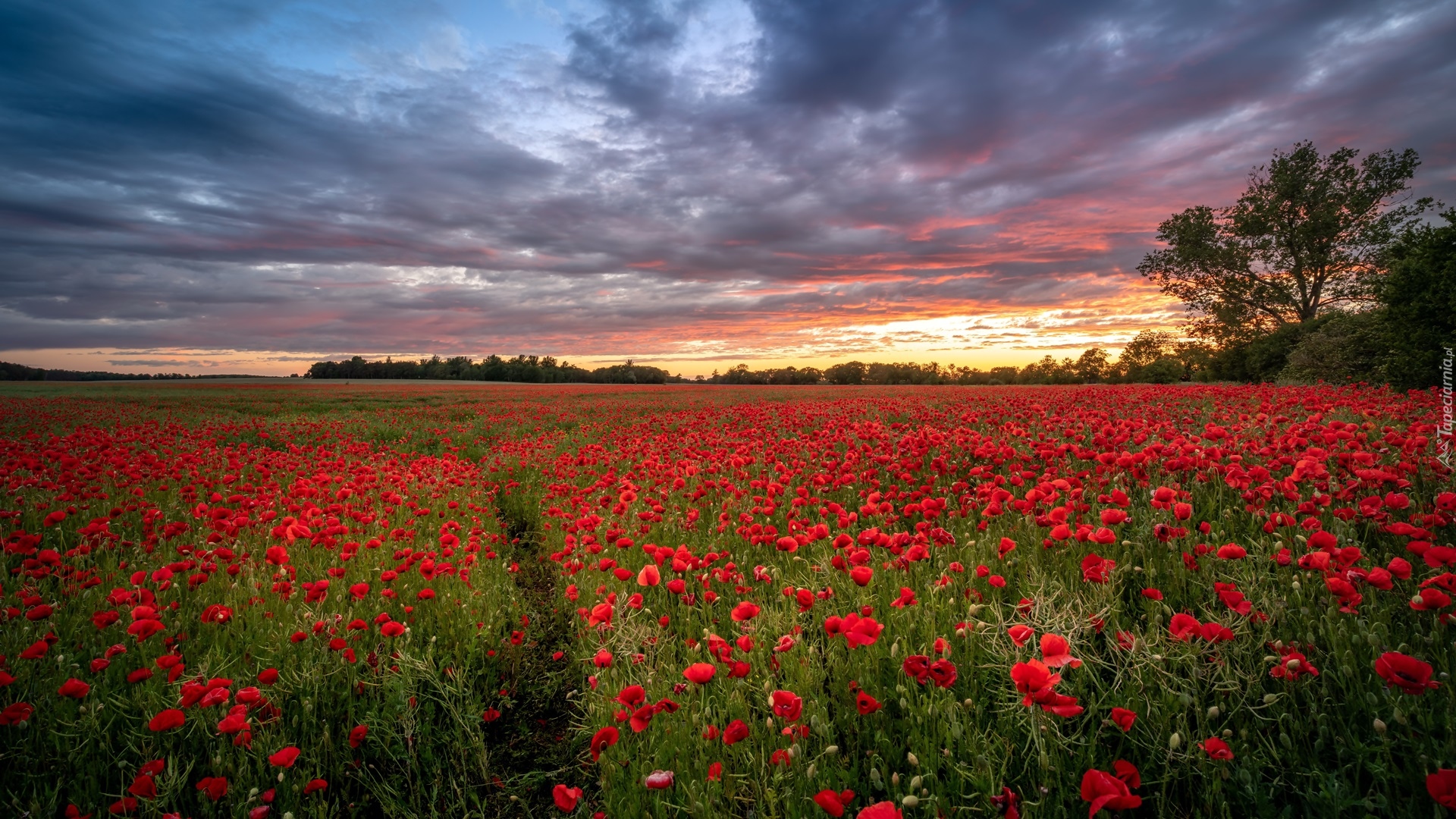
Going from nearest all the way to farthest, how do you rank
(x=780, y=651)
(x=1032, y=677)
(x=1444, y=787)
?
(x=1444, y=787)
(x=1032, y=677)
(x=780, y=651)

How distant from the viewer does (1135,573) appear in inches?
147

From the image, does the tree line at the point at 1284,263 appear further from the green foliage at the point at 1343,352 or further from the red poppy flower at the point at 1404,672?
the red poppy flower at the point at 1404,672

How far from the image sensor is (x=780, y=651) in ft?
10.2

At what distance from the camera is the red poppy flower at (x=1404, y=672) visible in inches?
68.3

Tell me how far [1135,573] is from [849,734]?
7.64 feet

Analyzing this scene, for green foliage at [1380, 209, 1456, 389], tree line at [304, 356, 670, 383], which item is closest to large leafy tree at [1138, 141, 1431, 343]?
green foliage at [1380, 209, 1456, 389]

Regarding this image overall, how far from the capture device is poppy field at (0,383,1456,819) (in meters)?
2.30

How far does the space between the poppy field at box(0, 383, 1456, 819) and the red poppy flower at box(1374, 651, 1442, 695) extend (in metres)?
0.01

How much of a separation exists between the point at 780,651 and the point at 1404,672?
7.56 feet

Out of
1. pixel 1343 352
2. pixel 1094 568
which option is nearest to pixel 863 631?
pixel 1094 568

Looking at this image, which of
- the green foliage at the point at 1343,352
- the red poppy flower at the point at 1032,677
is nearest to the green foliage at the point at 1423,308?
the green foliage at the point at 1343,352

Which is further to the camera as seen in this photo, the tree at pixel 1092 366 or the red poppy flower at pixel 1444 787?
the tree at pixel 1092 366

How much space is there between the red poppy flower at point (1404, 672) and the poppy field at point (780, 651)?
12 mm

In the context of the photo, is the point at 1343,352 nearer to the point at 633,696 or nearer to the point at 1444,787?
the point at 1444,787
